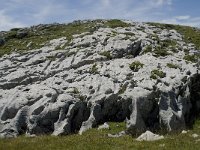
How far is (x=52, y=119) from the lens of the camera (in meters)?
37.2

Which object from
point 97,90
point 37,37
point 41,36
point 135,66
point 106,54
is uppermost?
point 41,36

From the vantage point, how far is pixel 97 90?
39.4 meters

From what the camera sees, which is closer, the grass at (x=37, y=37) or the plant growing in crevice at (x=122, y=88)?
the plant growing in crevice at (x=122, y=88)

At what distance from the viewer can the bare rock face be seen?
120ft

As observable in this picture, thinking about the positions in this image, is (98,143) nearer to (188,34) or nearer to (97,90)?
(97,90)

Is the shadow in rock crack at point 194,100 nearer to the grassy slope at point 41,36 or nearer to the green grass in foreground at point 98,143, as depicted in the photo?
the green grass in foreground at point 98,143

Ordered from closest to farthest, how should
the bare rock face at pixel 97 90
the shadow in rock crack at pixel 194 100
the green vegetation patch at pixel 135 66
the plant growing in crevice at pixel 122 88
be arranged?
the bare rock face at pixel 97 90, the plant growing in crevice at pixel 122 88, the shadow in rock crack at pixel 194 100, the green vegetation patch at pixel 135 66

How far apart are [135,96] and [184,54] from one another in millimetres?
14303

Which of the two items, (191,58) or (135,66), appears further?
(191,58)

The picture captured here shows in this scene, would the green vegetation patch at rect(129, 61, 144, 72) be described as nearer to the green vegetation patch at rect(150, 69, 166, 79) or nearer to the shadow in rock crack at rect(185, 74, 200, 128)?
the green vegetation patch at rect(150, 69, 166, 79)

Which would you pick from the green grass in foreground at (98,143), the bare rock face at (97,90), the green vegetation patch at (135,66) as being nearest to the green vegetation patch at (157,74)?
the bare rock face at (97,90)

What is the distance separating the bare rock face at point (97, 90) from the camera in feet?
120

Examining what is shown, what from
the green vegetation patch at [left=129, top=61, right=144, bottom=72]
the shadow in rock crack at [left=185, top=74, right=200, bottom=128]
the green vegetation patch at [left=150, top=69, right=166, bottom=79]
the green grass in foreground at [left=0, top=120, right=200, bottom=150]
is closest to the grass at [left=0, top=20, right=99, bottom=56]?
the green vegetation patch at [left=129, top=61, right=144, bottom=72]

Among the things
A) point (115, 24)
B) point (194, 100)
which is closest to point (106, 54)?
point (194, 100)
